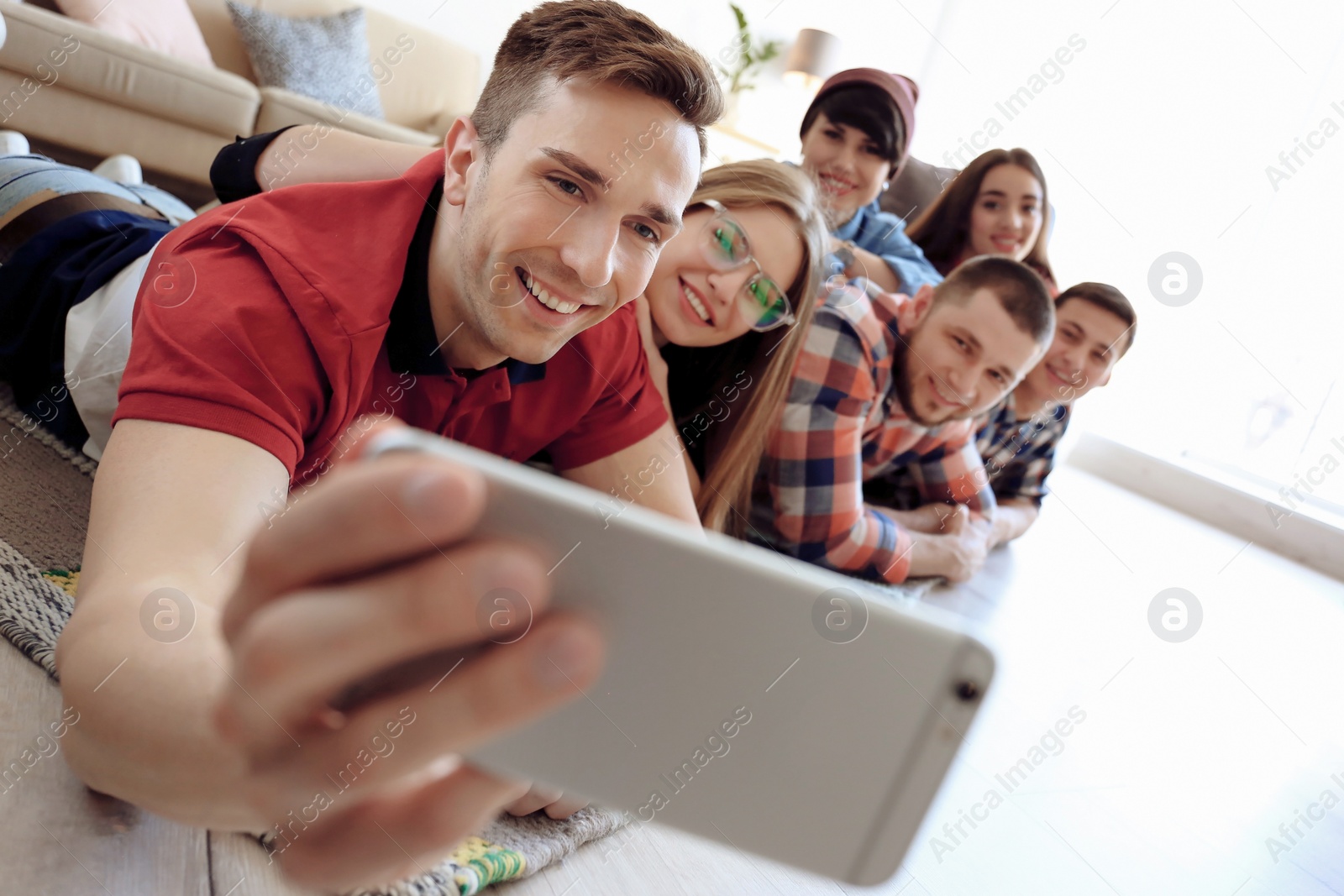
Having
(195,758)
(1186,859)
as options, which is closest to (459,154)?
(195,758)

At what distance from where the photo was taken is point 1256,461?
12.4 ft

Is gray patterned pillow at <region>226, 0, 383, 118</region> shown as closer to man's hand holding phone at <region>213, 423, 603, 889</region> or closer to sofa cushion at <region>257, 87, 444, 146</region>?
sofa cushion at <region>257, 87, 444, 146</region>

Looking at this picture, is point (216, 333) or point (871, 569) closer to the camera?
point (216, 333)

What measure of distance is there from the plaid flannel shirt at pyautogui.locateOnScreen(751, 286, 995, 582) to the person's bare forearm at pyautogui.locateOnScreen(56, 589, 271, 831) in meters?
1.02

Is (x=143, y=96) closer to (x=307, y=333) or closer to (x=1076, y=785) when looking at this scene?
(x=307, y=333)

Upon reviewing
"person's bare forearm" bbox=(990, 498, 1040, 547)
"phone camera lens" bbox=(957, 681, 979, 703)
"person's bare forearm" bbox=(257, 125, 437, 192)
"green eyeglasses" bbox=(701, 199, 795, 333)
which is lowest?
"person's bare forearm" bbox=(990, 498, 1040, 547)

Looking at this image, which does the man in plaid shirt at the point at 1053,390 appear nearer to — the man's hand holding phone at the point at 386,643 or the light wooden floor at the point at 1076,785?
the light wooden floor at the point at 1076,785

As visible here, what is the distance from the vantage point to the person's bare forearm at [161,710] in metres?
0.37

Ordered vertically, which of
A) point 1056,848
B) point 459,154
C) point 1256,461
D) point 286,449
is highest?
point 459,154

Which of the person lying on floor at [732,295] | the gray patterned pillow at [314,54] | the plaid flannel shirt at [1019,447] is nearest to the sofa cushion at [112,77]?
the gray patterned pillow at [314,54]

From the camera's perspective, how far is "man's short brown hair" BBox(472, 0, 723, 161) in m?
0.70

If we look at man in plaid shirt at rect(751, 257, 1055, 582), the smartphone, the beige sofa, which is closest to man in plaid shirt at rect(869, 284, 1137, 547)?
man in plaid shirt at rect(751, 257, 1055, 582)

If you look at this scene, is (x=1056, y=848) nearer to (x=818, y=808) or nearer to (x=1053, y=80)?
(x=818, y=808)

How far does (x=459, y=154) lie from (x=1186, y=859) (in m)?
1.07
